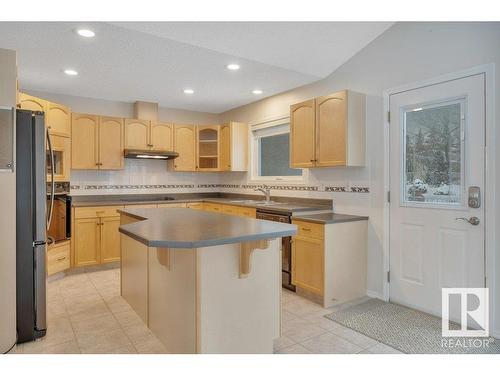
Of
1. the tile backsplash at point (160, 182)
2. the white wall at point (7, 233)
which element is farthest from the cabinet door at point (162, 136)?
the white wall at point (7, 233)

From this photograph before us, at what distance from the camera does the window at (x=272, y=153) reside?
4.72 metres

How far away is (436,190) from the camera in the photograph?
293cm

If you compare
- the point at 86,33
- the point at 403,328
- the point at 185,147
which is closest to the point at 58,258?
the point at 185,147

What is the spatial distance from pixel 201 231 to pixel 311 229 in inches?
63.6

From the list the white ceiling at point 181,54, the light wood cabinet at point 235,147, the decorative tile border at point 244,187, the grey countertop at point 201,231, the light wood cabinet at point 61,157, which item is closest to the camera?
the grey countertop at point 201,231

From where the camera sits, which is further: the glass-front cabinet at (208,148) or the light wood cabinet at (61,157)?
the glass-front cabinet at (208,148)

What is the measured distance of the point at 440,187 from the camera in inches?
114

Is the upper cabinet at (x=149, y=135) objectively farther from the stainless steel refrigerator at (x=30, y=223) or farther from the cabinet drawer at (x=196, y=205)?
the stainless steel refrigerator at (x=30, y=223)

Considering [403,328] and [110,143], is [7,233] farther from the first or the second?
[403,328]

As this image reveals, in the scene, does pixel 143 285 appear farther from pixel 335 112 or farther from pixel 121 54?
pixel 335 112

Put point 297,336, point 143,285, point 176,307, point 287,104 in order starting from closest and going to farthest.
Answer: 1. point 176,307
2. point 297,336
3. point 143,285
4. point 287,104

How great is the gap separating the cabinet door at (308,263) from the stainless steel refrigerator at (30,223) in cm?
225
